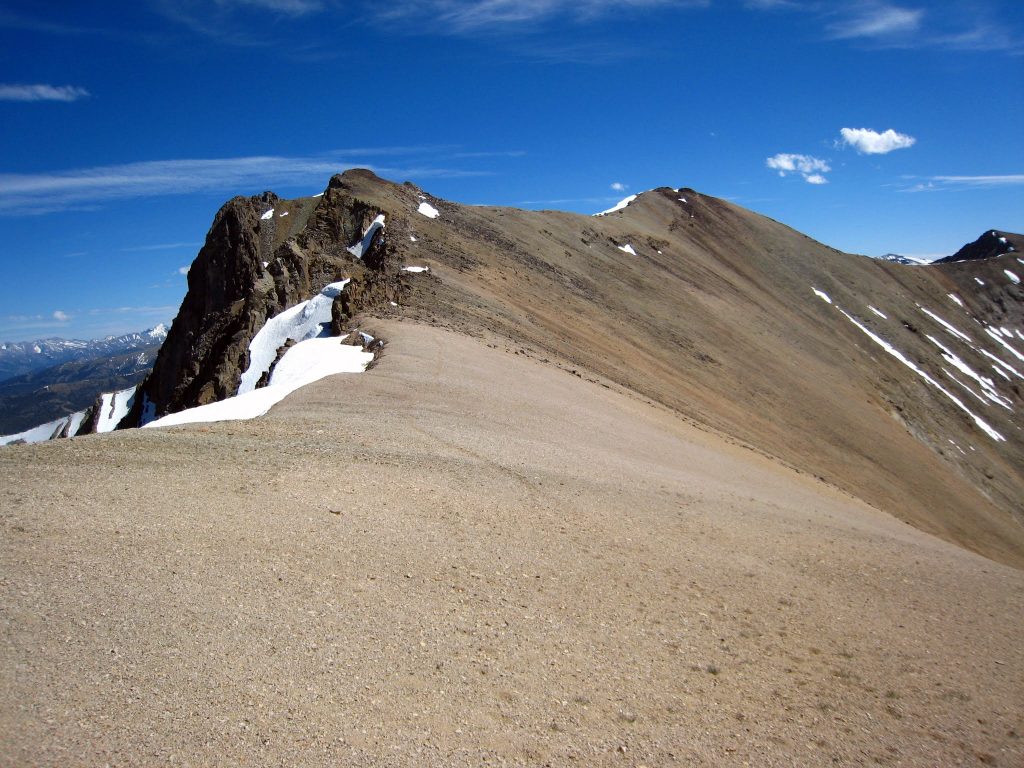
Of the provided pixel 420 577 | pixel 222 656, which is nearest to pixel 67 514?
pixel 222 656

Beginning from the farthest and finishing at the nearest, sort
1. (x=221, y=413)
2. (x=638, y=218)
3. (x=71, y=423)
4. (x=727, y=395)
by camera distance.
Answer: (x=638, y=218) → (x=71, y=423) → (x=727, y=395) → (x=221, y=413)

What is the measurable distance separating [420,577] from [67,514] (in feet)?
17.5

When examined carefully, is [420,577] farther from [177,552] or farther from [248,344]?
[248,344]

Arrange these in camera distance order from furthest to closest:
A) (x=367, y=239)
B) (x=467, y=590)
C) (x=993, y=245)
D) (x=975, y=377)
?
1. (x=993, y=245)
2. (x=975, y=377)
3. (x=367, y=239)
4. (x=467, y=590)

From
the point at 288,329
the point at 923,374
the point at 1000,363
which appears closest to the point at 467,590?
the point at 288,329

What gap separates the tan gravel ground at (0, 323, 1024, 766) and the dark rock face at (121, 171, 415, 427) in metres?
15.2

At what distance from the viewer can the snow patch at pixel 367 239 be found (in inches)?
1539

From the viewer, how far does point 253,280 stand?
39.5 metres

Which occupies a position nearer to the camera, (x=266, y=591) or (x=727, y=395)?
(x=266, y=591)

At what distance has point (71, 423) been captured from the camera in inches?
1941

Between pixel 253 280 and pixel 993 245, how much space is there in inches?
5296

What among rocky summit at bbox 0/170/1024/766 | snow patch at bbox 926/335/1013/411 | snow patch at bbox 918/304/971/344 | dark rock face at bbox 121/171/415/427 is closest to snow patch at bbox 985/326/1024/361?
snow patch at bbox 918/304/971/344

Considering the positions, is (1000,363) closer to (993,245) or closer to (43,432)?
(993,245)

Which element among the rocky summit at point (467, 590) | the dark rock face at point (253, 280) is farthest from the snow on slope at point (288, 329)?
the dark rock face at point (253, 280)
